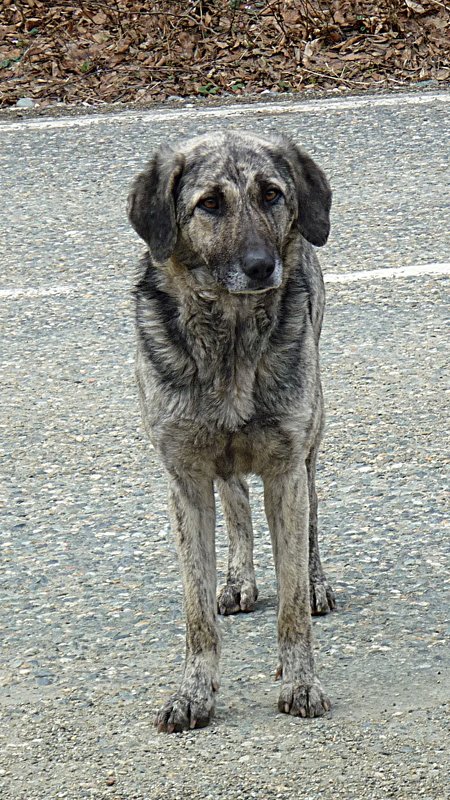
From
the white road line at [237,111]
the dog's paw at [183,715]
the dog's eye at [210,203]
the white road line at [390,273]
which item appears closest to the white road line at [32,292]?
the white road line at [390,273]

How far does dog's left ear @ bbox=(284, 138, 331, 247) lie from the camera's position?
432cm

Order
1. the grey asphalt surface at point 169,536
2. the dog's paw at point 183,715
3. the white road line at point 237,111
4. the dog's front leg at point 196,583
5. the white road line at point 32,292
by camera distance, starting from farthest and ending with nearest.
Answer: the white road line at point 237,111 < the white road line at point 32,292 < the dog's front leg at point 196,583 < the dog's paw at point 183,715 < the grey asphalt surface at point 169,536

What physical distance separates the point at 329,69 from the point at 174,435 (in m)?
7.21

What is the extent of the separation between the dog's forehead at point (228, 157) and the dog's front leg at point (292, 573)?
0.90 meters

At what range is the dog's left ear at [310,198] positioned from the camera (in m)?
4.32

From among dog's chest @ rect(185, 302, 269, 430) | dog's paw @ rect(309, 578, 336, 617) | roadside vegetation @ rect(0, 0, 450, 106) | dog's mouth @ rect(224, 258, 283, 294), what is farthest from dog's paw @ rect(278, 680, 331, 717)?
roadside vegetation @ rect(0, 0, 450, 106)

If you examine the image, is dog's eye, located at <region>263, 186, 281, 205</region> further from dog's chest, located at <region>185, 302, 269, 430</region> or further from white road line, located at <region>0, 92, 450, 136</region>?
white road line, located at <region>0, 92, 450, 136</region>

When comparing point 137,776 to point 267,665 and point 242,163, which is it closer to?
point 267,665

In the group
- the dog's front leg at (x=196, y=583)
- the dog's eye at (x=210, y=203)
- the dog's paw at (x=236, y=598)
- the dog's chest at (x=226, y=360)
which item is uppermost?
the dog's eye at (x=210, y=203)

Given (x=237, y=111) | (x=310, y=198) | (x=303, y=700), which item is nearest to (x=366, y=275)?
(x=237, y=111)

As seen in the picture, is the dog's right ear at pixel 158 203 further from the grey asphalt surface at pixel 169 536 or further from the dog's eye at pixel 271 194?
the grey asphalt surface at pixel 169 536

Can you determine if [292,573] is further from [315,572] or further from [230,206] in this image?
[230,206]

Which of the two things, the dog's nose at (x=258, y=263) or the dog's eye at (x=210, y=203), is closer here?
the dog's nose at (x=258, y=263)

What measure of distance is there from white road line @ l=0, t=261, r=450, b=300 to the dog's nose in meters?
3.65
